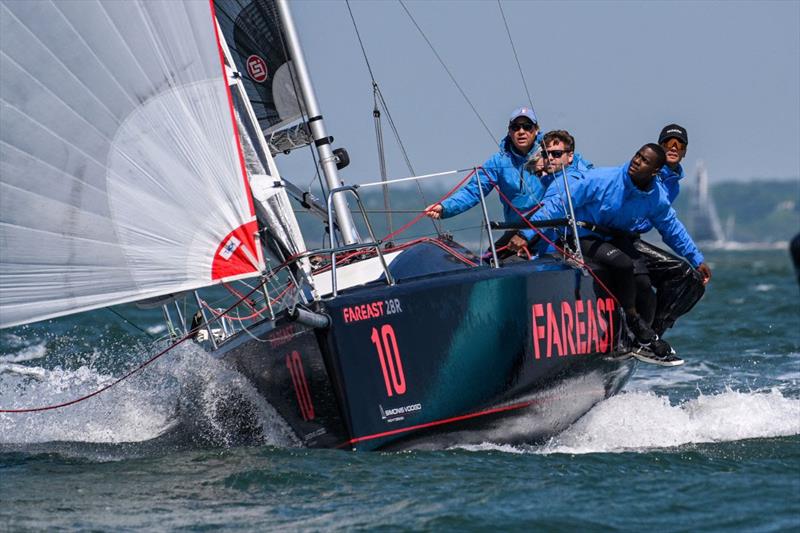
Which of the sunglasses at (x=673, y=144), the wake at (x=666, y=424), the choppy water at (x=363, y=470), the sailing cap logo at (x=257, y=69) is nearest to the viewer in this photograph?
the choppy water at (x=363, y=470)

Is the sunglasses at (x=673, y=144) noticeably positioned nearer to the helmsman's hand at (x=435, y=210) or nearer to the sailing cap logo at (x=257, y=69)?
the helmsman's hand at (x=435, y=210)

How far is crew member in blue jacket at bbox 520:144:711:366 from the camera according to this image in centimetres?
621

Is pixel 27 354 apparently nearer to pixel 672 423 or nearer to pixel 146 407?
pixel 146 407

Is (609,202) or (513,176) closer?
(609,202)

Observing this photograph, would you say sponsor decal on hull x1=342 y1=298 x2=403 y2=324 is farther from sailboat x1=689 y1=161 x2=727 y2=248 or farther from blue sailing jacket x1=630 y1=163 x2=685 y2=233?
sailboat x1=689 y1=161 x2=727 y2=248

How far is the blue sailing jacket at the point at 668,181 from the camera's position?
6729 millimetres

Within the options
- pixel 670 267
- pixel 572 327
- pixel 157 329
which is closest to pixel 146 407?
pixel 572 327

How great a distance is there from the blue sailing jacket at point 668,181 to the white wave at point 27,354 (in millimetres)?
5727

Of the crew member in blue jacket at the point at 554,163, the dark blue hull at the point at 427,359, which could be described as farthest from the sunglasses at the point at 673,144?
the dark blue hull at the point at 427,359

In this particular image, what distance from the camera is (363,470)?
16.8 ft

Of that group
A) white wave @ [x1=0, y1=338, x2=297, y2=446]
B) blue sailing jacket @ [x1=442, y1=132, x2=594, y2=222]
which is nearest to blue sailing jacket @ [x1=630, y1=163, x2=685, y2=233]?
blue sailing jacket @ [x1=442, y1=132, x2=594, y2=222]

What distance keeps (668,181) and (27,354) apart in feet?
19.9

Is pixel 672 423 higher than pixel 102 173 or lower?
lower

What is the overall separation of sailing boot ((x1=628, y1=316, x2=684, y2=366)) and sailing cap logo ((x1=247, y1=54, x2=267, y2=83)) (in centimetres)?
251
